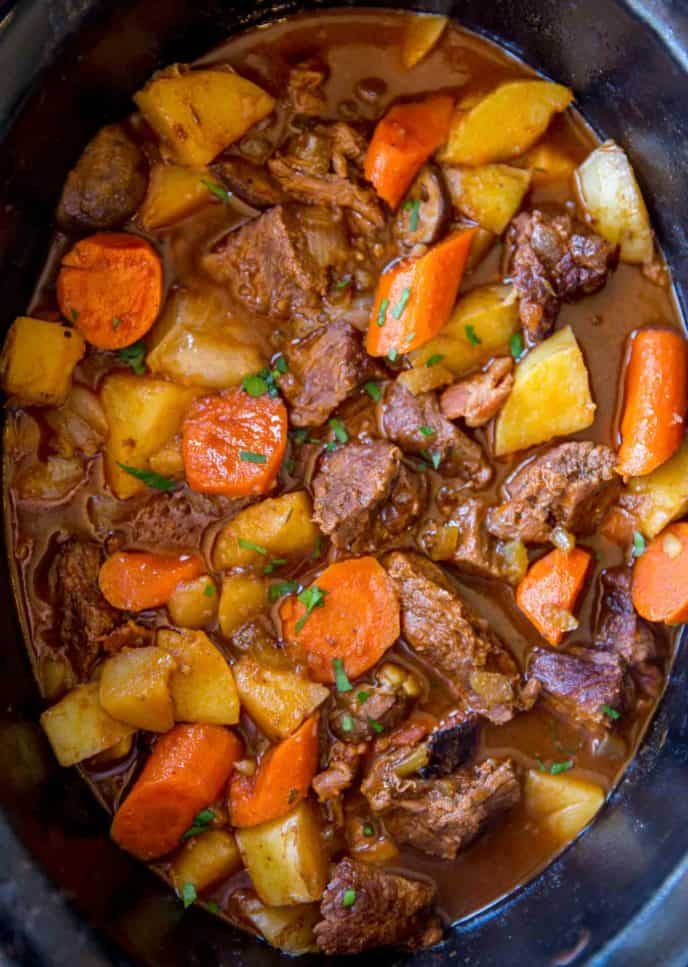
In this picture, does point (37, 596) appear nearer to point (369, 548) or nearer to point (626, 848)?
point (369, 548)

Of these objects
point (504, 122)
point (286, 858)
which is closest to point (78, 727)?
point (286, 858)

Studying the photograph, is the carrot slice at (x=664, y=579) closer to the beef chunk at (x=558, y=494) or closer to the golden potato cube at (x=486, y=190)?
the beef chunk at (x=558, y=494)

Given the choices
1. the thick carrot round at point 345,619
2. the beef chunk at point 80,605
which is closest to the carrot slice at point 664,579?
the thick carrot round at point 345,619

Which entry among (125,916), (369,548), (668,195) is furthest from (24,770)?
(668,195)

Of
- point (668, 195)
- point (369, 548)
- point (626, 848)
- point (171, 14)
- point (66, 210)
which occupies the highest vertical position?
point (171, 14)

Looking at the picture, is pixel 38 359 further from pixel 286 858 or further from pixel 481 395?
pixel 286 858

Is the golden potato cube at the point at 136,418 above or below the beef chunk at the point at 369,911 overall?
above
